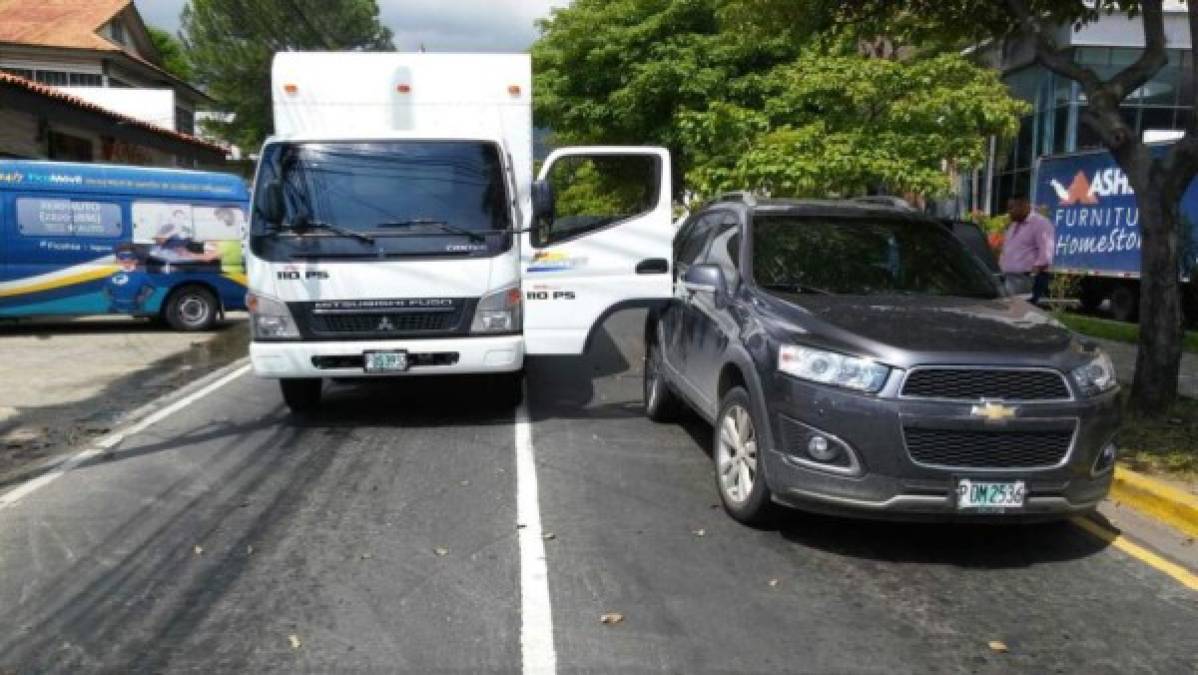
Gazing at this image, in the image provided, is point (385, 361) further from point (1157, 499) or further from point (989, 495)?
point (1157, 499)

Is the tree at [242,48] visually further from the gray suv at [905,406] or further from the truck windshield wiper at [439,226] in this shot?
the gray suv at [905,406]

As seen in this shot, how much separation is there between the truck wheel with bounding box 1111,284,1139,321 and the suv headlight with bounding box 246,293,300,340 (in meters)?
14.6

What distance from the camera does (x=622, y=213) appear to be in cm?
890

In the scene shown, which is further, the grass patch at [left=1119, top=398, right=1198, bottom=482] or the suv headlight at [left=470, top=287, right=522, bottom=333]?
the suv headlight at [left=470, top=287, right=522, bottom=333]

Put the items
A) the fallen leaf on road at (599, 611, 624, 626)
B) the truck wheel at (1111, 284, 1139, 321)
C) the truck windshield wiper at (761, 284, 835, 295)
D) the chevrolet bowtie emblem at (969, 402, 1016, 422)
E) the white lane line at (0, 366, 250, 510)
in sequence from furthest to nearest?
the truck wheel at (1111, 284, 1139, 321)
the white lane line at (0, 366, 250, 510)
the truck windshield wiper at (761, 284, 835, 295)
the chevrolet bowtie emblem at (969, 402, 1016, 422)
the fallen leaf on road at (599, 611, 624, 626)

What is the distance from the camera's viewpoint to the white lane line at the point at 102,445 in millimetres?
6309

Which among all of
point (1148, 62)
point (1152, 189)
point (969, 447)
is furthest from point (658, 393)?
point (1148, 62)

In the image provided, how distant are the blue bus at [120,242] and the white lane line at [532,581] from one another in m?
9.92

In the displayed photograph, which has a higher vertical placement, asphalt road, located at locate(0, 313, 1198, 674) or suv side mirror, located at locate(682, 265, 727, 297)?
suv side mirror, located at locate(682, 265, 727, 297)

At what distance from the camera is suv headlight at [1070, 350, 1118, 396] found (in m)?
4.98

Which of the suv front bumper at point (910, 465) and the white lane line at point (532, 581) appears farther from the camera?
the suv front bumper at point (910, 465)

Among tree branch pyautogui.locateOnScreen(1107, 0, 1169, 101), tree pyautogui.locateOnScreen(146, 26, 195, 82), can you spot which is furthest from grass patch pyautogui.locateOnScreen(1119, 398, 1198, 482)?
tree pyautogui.locateOnScreen(146, 26, 195, 82)

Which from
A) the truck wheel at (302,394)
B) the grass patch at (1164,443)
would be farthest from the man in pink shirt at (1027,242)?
the truck wheel at (302,394)

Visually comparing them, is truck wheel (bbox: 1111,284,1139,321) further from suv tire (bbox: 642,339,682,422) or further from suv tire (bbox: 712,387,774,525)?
suv tire (bbox: 712,387,774,525)
